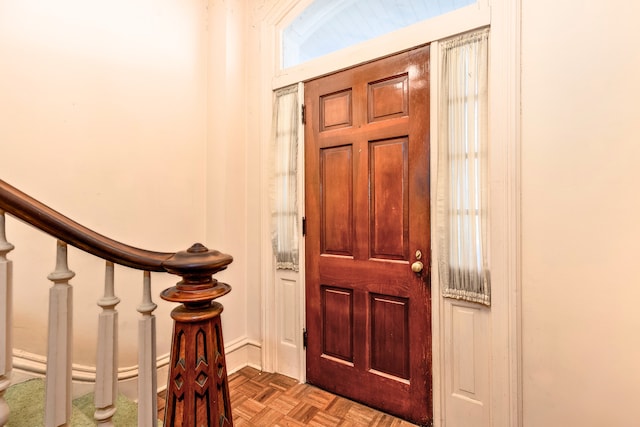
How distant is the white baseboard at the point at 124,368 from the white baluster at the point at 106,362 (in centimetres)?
71

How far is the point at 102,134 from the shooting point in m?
1.72

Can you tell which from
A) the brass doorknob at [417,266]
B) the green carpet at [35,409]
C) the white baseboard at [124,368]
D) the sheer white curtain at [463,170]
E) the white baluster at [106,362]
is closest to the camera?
the white baluster at [106,362]

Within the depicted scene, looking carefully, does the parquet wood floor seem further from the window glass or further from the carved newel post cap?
the window glass

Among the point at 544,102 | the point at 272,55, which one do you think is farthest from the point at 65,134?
the point at 544,102

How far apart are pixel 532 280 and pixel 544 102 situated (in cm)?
86

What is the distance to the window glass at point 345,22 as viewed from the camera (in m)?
1.81

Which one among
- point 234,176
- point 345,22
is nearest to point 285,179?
point 234,176

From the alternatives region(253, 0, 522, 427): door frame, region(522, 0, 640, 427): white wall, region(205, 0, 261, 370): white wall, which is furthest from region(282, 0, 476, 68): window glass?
region(522, 0, 640, 427): white wall

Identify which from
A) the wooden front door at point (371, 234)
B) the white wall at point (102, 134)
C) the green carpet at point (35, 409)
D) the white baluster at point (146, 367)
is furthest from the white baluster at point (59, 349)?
the wooden front door at point (371, 234)

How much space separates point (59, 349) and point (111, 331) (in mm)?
100

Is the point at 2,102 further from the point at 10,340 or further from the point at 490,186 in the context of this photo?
the point at 490,186

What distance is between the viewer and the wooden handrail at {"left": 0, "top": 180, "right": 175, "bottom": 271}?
64 centimetres

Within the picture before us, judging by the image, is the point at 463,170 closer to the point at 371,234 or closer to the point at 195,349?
the point at 371,234

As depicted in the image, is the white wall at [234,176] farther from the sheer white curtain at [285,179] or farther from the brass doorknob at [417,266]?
the brass doorknob at [417,266]
